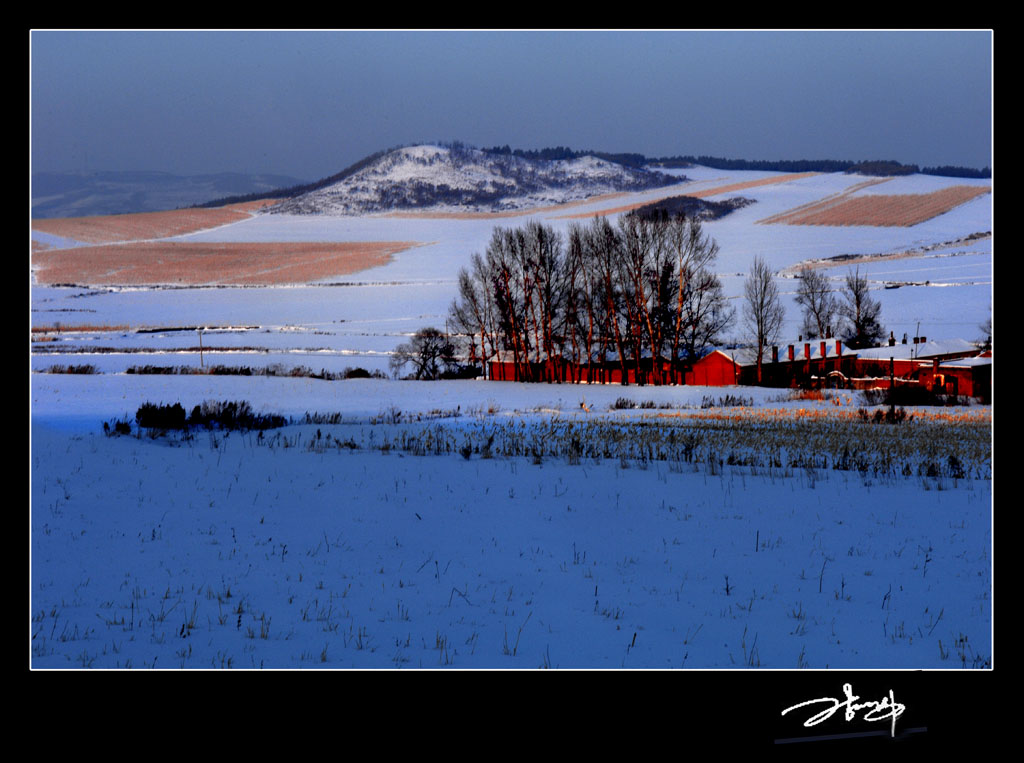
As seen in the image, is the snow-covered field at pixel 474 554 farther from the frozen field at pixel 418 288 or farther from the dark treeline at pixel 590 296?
the dark treeline at pixel 590 296

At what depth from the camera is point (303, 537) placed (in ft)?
30.5

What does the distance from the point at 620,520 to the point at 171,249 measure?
3760 centimetres

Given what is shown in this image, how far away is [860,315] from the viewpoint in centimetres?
5269

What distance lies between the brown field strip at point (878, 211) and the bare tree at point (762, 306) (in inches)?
598

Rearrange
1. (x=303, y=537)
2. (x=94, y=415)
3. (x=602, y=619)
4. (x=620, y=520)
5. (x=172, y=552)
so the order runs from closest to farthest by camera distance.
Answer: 1. (x=602, y=619)
2. (x=172, y=552)
3. (x=303, y=537)
4. (x=620, y=520)
5. (x=94, y=415)

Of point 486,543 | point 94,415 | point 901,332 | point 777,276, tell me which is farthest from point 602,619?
point 777,276

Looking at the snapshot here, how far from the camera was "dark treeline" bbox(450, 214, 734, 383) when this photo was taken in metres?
41.8

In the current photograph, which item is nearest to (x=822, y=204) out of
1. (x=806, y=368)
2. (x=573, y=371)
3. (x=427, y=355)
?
(x=806, y=368)

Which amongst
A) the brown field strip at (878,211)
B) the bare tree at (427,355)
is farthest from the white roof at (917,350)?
the bare tree at (427,355)

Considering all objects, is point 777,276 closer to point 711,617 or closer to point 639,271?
point 639,271

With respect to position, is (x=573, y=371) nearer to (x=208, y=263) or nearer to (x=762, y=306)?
(x=762, y=306)

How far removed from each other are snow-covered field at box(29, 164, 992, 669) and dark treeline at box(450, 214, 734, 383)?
22073 mm

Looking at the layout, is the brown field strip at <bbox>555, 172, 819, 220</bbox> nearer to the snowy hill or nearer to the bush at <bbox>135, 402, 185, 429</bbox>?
the snowy hill

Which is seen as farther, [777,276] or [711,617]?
[777,276]
